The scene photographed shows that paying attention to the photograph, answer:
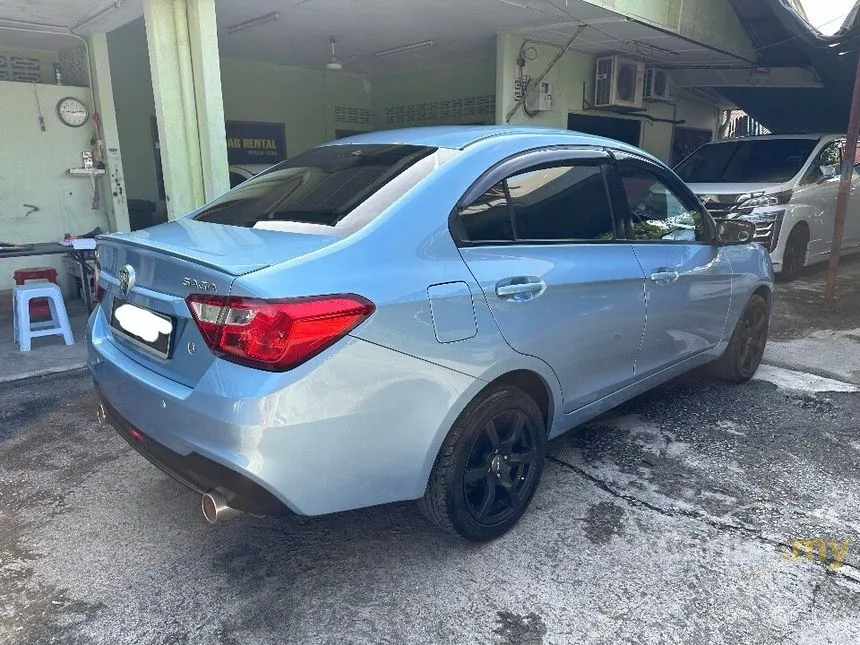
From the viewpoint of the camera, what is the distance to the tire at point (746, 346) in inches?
160

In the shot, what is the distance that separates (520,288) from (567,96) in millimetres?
7834

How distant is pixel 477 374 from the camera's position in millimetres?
2227

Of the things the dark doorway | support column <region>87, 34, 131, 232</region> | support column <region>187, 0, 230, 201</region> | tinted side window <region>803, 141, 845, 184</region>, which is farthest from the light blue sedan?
the dark doorway

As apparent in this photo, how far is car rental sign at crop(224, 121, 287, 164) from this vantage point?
9.83m

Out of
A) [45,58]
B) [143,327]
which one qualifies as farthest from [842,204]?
[45,58]

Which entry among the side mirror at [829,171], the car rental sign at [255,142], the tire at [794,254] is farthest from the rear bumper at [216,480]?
the car rental sign at [255,142]

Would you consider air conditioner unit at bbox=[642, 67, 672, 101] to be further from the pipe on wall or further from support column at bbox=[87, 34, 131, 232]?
support column at bbox=[87, 34, 131, 232]

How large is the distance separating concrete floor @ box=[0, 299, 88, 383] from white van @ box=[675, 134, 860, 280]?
6514 millimetres

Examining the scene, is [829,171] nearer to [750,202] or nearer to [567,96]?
[750,202]

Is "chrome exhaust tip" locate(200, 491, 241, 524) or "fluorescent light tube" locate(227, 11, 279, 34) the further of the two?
"fluorescent light tube" locate(227, 11, 279, 34)

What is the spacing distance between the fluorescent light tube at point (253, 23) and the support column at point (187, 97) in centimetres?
205

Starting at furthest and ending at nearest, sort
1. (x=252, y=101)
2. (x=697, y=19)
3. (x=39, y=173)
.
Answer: (x=252, y=101), (x=697, y=19), (x=39, y=173)

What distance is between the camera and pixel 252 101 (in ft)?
32.5

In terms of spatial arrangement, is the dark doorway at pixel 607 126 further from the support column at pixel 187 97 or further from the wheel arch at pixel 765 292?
the support column at pixel 187 97
